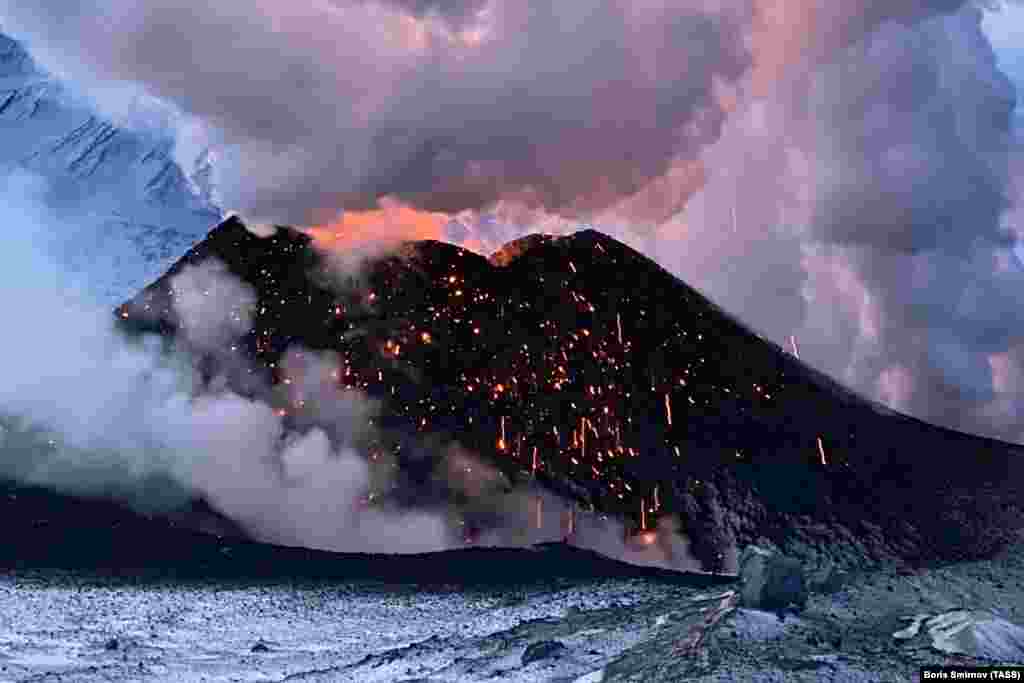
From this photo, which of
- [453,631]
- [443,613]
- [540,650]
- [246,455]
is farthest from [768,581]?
[246,455]

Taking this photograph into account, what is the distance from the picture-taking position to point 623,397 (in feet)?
212

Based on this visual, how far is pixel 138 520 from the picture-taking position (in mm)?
42719

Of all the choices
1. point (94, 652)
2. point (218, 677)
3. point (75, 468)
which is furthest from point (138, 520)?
point (218, 677)

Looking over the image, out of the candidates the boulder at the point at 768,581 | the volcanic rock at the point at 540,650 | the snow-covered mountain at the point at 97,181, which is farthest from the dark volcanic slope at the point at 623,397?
the snow-covered mountain at the point at 97,181

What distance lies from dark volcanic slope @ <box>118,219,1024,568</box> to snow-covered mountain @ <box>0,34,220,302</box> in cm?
6620

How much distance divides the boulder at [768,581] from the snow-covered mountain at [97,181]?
368ft

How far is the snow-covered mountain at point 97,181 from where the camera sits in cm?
13025

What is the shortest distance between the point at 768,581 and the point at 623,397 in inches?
1561

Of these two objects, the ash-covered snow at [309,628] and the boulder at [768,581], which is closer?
the ash-covered snow at [309,628]

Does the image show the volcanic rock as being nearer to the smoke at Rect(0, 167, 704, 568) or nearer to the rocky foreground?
the rocky foreground

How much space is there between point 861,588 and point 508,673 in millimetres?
14928

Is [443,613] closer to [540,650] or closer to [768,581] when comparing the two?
[540,650]

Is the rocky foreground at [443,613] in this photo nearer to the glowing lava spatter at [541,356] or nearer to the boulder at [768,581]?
the boulder at [768,581]

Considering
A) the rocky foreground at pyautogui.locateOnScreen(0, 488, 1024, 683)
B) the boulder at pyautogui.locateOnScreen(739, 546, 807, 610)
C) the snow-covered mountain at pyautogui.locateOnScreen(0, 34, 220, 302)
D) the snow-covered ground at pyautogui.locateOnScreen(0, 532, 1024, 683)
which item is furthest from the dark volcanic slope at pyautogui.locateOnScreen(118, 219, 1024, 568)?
the snow-covered mountain at pyautogui.locateOnScreen(0, 34, 220, 302)
